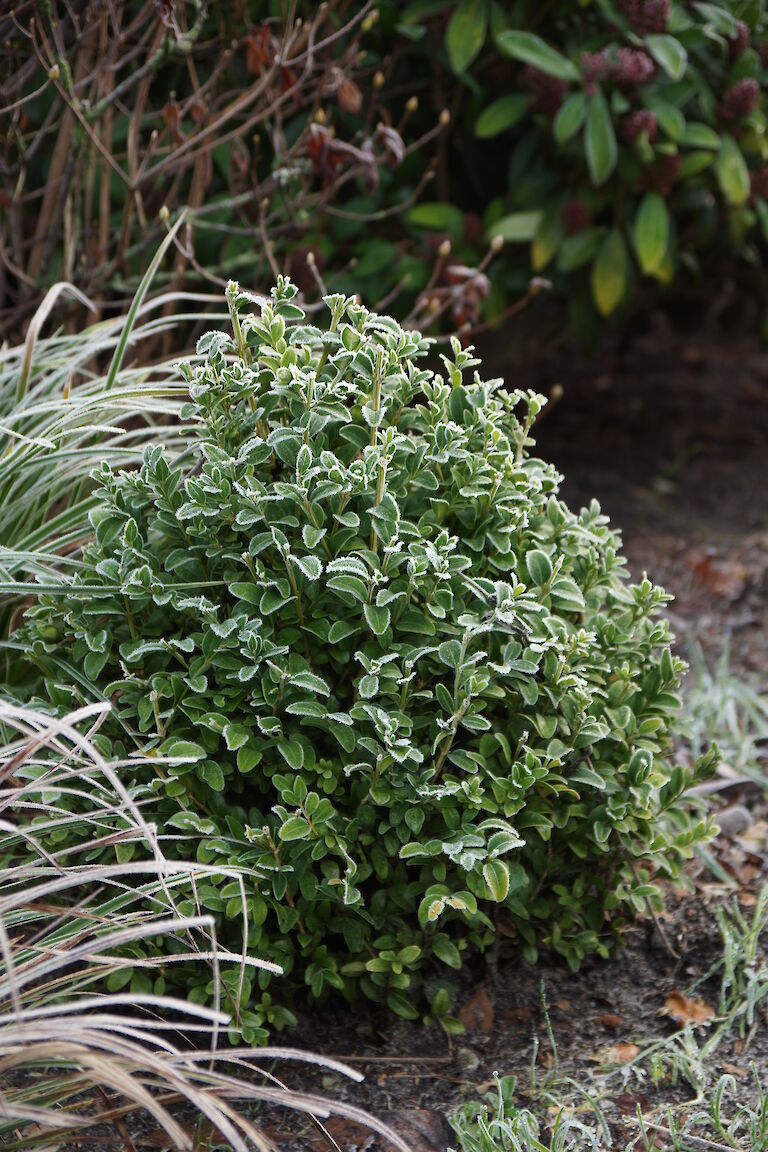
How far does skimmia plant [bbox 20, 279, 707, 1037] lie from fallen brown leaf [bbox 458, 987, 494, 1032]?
0.09 meters

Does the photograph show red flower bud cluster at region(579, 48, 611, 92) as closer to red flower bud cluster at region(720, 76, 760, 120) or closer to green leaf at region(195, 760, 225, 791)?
red flower bud cluster at region(720, 76, 760, 120)

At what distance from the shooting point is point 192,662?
1.70 m

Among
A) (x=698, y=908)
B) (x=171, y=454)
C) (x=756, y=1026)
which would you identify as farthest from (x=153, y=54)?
(x=756, y=1026)

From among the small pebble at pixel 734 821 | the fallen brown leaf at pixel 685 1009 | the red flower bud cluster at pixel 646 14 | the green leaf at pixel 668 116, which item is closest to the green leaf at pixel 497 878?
the fallen brown leaf at pixel 685 1009

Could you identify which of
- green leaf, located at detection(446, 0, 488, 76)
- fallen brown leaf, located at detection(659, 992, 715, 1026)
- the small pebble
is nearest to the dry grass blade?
fallen brown leaf, located at detection(659, 992, 715, 1026)

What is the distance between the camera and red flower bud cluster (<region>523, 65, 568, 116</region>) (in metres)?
3.25

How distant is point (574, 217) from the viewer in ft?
11.2

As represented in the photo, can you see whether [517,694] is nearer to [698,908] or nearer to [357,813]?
[357,813]

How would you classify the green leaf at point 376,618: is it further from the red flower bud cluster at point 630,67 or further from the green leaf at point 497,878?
the red flower bud cluster at point 630,67

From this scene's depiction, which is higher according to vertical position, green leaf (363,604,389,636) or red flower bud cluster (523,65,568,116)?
red flower bud cluster (523,65,568,116)

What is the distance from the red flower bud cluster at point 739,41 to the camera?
3.33m

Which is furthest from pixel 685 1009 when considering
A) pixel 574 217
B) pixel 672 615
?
pixel 574 217

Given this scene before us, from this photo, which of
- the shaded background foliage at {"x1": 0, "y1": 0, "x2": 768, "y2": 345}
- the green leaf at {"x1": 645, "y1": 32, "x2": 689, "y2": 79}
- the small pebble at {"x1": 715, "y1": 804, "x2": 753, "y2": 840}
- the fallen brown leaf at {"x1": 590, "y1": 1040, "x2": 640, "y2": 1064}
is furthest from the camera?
the green leaf at {"x1": 645, "y1": 32, "x2": 689, "y2": 79}

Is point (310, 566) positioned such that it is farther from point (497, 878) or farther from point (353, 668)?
point (497, 878)
